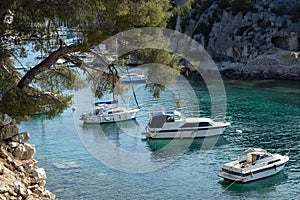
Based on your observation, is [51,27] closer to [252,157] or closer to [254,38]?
[252,157]

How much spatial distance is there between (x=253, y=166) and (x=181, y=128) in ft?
30.0

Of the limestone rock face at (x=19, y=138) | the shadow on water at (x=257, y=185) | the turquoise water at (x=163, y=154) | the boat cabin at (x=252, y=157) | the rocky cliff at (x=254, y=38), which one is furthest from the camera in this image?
the rocky cliff at (x=254, y=38)

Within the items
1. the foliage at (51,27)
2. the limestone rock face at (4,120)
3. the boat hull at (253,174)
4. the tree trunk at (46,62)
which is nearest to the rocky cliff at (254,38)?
the boat hull at (253,174)

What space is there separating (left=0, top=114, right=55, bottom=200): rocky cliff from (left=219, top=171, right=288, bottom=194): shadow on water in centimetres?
1163

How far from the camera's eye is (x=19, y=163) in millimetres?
12750

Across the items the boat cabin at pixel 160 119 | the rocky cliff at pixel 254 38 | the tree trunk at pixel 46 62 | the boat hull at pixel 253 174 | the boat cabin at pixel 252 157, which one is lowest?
the boat hull at pixel 253 174

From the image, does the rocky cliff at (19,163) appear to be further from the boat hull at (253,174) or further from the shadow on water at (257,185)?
the boat hull at (253,174)

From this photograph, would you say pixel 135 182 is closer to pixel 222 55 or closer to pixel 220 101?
pixel 220 101

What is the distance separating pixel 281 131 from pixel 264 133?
1.20 meters

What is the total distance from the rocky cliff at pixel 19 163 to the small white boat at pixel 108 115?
77.3ft

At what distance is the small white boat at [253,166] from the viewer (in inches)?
913

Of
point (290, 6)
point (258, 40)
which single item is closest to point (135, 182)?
point (258, 40)

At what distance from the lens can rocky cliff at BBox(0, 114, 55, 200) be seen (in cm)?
1198

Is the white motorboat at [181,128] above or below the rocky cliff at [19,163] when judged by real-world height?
below
